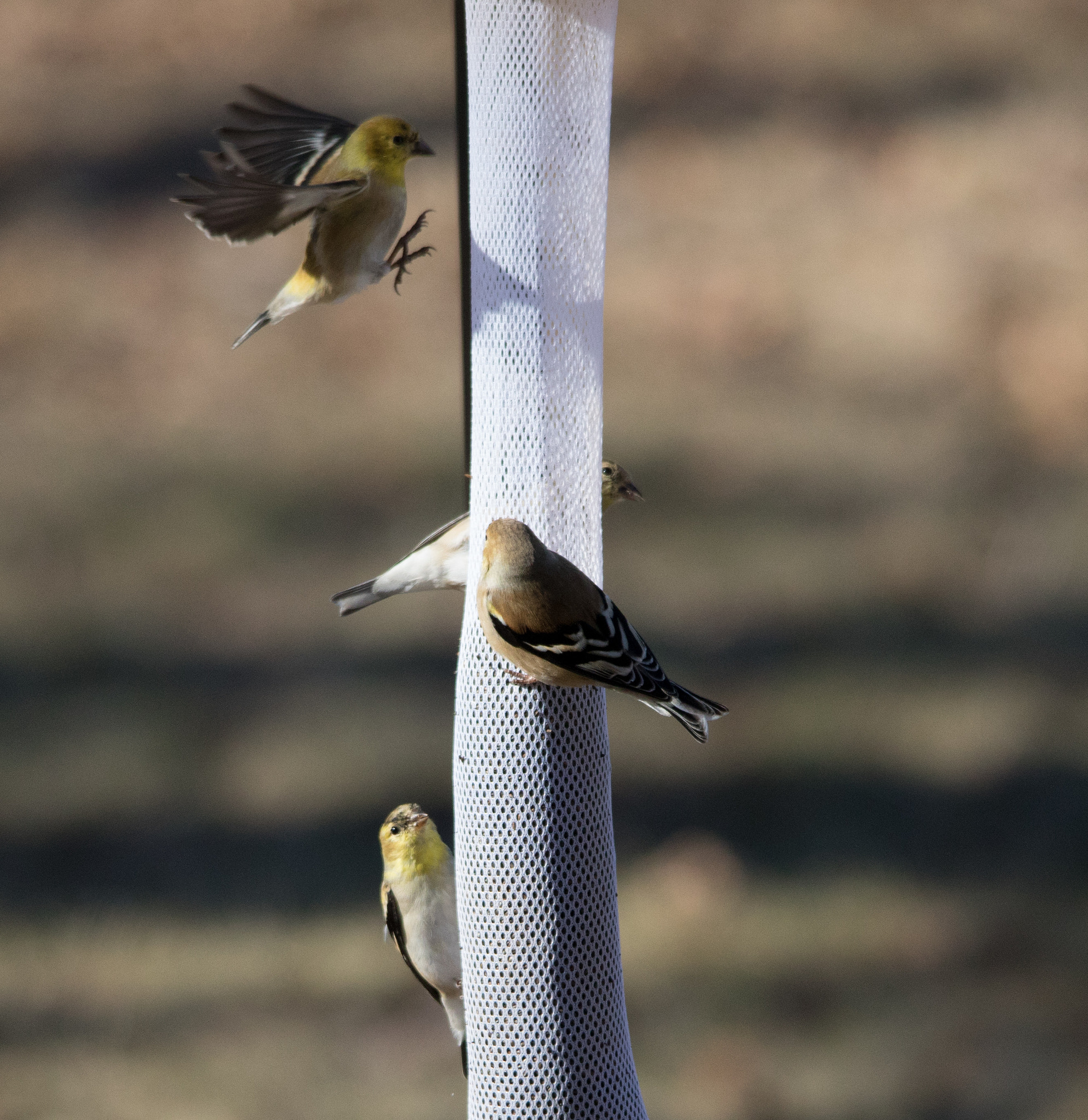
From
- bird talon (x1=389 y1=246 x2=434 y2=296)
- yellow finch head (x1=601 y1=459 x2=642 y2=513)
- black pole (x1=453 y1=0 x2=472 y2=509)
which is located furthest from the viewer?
yellow finch head (x1=601 y1=459 x2=642 y2=513)

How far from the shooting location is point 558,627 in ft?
6.56

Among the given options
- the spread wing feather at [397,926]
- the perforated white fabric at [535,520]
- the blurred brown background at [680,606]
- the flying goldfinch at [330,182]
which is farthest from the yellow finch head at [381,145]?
the blurred brown background at [680,606]

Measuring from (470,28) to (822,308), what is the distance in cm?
408

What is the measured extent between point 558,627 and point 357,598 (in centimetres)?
66

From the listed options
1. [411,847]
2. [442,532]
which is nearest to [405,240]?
[442,532]

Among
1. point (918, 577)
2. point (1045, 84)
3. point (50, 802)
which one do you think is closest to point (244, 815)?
point (50, 802)

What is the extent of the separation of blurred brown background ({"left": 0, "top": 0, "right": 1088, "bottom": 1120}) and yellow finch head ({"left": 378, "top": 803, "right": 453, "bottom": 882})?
2214 mm

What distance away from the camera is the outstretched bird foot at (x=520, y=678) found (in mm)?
2158

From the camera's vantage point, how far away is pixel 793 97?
6203 mm

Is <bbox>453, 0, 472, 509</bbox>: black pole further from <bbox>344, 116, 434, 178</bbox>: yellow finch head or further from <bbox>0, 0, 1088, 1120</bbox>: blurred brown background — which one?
<bbox>0, 0, 1088, 1120</bbox>: blurred brown background

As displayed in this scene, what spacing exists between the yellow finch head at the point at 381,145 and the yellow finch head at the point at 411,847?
3.27ft

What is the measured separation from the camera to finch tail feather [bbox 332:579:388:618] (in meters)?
2.52

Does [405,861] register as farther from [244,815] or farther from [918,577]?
[918,577]

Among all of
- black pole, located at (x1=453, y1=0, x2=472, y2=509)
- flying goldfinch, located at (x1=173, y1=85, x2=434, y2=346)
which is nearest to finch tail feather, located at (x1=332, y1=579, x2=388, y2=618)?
black pole, located at (x1=453, y1=0, x2=472, y2=509)
